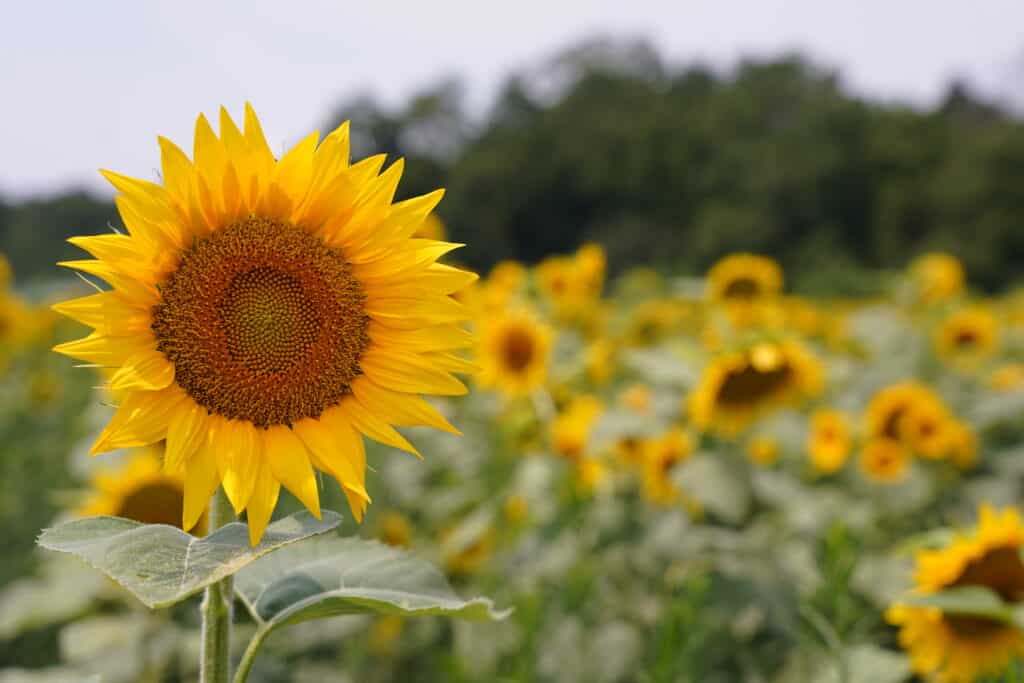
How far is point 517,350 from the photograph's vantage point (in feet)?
13.6

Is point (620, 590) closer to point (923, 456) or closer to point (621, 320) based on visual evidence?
point (923, 456)

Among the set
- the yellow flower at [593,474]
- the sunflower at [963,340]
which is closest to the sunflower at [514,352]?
the yellow flower at [593,474]

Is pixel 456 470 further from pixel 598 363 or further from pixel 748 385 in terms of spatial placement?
pixel 748 385

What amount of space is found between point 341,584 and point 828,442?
283 centimetres

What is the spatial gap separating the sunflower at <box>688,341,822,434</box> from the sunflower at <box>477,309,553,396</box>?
93cm

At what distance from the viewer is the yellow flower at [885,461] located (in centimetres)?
343

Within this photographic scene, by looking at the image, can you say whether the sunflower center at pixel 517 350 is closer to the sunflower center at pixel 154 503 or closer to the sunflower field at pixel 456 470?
the sunflower field at pixel 456 470

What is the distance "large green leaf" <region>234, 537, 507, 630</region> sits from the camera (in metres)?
1.05

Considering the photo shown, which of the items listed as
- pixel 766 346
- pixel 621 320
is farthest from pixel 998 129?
pixel 766 346

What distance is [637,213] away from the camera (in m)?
39.2

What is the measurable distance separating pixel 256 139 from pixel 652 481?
2463 mm

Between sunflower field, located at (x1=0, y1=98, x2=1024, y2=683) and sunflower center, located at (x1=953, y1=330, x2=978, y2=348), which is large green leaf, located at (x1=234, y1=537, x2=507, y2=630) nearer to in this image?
sunflower field, located at (x1=0, y1=98, x2=1024, y2=683)

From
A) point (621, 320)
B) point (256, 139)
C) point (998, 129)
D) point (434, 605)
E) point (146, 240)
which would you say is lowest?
point (434, 605)

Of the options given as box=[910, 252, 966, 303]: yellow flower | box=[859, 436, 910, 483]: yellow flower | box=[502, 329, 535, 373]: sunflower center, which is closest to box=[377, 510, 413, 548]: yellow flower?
box=[502, 329, 535, 373]: sunflower center
